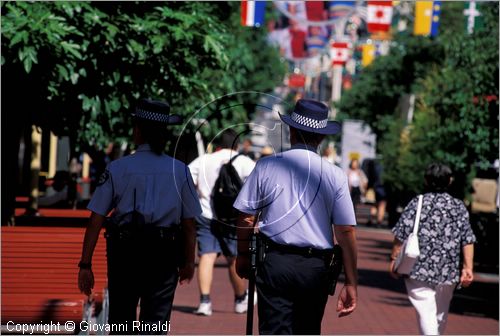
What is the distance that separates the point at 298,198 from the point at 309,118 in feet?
1.54

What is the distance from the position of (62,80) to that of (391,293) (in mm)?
5348

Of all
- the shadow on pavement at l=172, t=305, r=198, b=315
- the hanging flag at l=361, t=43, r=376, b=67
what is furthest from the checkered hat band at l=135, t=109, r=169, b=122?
the hanging flag at l=361, t=43, r=376, b=67

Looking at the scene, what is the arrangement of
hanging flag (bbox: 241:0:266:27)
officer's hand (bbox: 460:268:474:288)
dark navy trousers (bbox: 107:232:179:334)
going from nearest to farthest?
dark navy trousers (bbox: 107:232:179:334), officer's hand (bbox: 460:268:474:288), hanging flag (bbox: 241:0:266:27)

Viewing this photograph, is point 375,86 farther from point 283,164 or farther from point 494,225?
point 283,164

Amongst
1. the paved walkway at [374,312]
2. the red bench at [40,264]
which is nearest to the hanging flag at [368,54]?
the paved walkway at [374,312]

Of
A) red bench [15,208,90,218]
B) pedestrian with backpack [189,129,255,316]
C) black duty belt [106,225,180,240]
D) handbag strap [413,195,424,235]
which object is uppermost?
black duty belt [106,225,180,240]

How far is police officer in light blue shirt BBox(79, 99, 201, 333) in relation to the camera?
6.81 metres

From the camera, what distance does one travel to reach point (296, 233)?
652 cm

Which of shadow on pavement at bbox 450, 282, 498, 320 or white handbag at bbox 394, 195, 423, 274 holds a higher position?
white handbag at bbox 394, 195, 423, 274

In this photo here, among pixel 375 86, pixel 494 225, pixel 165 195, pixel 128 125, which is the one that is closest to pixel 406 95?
pixel 375 86

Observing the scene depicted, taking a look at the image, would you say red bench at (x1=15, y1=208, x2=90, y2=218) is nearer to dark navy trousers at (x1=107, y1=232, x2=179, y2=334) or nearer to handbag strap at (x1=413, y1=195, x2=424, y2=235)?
handbag strap at (x1=413, y1=195, x2=424, y2=235)

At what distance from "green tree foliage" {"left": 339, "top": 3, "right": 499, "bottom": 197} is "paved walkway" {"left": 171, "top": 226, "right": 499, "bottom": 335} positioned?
7.74ft

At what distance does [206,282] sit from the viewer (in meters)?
12.0

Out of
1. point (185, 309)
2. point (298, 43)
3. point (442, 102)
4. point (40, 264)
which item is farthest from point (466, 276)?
point (298, 43)
